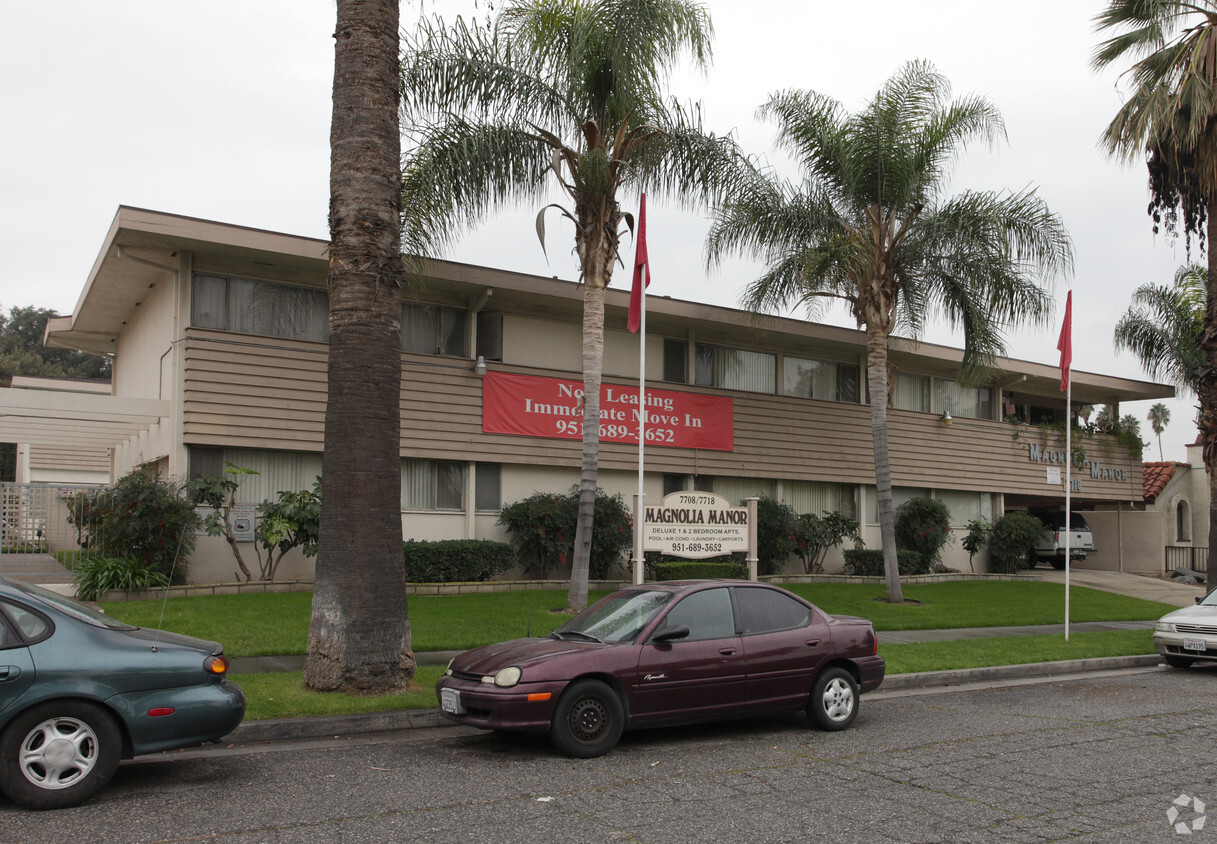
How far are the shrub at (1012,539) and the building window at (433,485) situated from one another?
16.0 m

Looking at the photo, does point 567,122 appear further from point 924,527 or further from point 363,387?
point 924,527

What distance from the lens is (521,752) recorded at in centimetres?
797

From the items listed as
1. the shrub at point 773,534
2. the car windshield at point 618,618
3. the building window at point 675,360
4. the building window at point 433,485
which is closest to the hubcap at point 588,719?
the car windshield at point 618,618

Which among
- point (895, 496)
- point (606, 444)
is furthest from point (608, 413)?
point (895, 496)

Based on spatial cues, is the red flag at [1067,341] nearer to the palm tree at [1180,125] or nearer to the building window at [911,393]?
the palm tree at [1180,125]

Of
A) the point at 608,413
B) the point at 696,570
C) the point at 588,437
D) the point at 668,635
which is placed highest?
the point at 608,413

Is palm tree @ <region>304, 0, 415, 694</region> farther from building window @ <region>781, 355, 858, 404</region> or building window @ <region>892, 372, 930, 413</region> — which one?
building window @ <region>892, 372, 930, 413</region>

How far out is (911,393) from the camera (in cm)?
2848

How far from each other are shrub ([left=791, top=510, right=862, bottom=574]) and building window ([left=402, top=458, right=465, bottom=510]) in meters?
7.87

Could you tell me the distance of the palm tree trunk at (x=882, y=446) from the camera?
20.4 meters

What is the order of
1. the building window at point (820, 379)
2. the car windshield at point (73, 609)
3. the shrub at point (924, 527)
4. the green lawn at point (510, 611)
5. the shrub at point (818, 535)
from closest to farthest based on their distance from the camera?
the car windshield at point (73, 609) → the green lawn at point (510, 611) → the shrub at point (818, 535) → the shrub at point (924, 527) → the building window at point (820, 379)

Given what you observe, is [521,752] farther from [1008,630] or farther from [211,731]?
[1008,630]

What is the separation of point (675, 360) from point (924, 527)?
26.8ft

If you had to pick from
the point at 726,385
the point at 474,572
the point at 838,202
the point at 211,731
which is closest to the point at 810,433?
the point at 726,385
